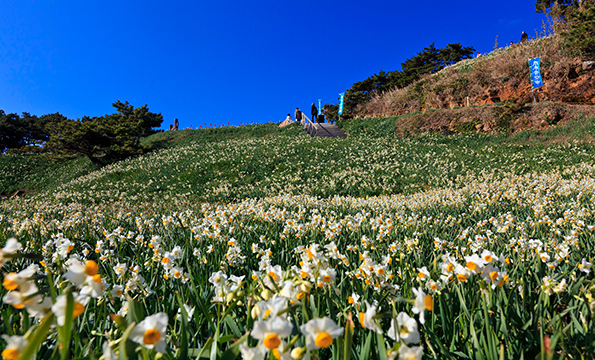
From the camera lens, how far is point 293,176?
1458 centimetres

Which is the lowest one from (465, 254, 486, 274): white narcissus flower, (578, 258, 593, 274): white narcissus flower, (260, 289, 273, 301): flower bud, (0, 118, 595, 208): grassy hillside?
(578, 258, 593, 274): white narcissus flower

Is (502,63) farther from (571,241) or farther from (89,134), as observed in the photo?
(89,134)

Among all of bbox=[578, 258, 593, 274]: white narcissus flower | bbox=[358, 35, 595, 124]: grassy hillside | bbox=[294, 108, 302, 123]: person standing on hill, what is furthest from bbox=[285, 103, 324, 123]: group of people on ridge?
bbox=[578, 258, 593, 274]: white narcissus flower

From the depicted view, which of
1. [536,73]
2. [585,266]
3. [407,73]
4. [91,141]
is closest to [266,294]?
[585,266]

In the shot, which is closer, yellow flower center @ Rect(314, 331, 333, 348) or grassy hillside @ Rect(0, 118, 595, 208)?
yellow flower center @ Rect(314, 331, 333, 348)

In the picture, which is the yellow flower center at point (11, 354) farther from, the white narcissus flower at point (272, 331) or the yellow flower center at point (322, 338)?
the yellow flower center at point (322, 338)

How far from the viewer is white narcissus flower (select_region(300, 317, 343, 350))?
0.72 metres

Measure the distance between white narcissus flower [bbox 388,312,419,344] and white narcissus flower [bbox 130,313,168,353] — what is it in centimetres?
62

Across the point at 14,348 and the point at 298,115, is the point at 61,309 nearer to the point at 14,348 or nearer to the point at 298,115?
the point at 14,348

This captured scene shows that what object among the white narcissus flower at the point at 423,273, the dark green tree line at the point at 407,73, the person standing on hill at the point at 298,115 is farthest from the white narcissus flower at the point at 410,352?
the dark green tree line at the point at 407,73

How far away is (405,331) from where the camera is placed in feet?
2.98

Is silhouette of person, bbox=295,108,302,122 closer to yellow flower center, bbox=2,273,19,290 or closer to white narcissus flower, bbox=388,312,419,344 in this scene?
white narcissus flower, bbox=388,312,419,344

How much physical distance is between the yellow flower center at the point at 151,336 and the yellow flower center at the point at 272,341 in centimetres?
27

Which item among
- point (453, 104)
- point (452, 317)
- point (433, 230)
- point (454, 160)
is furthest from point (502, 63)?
point (452, 317)
